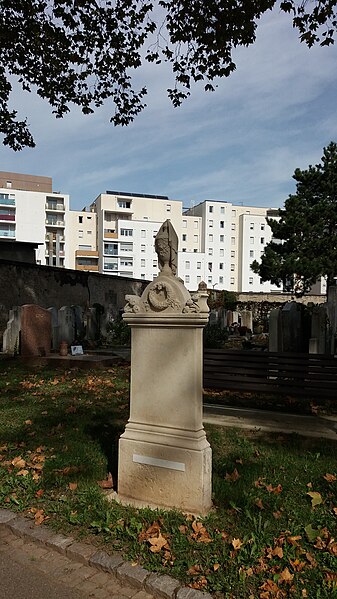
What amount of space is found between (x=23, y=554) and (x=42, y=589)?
1.57 feet

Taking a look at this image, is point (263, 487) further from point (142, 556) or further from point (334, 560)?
point (142, 556)

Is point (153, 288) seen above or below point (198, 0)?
below

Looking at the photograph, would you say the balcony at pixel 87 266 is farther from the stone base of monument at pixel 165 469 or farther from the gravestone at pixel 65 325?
the stone base of monument at pixel 165 469

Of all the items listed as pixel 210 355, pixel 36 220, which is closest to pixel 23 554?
pixel 210 355

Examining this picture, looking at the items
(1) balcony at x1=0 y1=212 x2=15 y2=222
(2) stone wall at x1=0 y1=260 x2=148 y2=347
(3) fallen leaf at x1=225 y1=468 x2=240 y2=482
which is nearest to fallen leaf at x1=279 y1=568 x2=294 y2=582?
(3) fallen leaf at x1=225 y1=468 x2=240 y2=482

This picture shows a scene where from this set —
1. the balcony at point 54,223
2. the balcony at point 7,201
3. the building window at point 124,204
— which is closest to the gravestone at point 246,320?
the balcony at point 54,223

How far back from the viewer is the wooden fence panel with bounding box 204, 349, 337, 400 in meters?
6.89

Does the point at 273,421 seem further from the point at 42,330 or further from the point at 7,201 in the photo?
the point at 7,201

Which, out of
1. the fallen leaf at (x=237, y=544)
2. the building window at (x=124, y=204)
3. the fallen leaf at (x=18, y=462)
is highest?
the building window at (x=124, y=204)

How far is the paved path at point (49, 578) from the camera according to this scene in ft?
9.06

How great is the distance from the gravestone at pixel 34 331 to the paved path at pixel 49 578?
895cm

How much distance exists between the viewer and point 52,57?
10.2 metres

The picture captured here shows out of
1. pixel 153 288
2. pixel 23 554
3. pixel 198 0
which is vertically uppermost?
pixel 198 0

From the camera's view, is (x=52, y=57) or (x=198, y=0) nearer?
(x=198, y=0)
